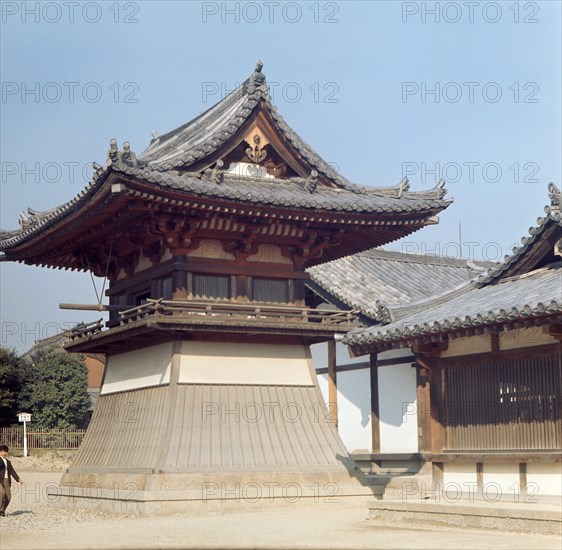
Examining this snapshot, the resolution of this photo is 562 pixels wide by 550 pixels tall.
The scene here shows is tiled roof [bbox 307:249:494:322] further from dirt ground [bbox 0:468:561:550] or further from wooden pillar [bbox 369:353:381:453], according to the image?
dirt ground [bbox 0:468:561:550]

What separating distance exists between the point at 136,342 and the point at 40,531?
6.10 metres

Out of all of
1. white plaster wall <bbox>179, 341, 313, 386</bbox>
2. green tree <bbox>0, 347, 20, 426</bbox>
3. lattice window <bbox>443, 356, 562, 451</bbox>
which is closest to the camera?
lattice window <bbox>443, 356, 562, 451</bbox>

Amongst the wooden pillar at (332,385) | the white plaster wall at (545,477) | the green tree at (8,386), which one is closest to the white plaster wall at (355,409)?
the wooden pillar at (332,385)

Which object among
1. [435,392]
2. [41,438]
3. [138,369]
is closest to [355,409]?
[138,369]

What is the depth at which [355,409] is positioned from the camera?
91.4 feet

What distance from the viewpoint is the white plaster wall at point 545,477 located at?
693 inches

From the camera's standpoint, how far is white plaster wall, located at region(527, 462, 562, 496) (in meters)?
17.6

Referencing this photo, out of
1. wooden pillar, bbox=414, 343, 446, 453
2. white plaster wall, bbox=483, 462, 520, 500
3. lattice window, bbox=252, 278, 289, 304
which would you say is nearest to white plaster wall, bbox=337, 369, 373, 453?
lattice window, bbox=252, 278, 289, 304

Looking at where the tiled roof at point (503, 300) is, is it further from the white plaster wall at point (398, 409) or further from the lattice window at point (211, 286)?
the white plaster wall at point (398, 409)

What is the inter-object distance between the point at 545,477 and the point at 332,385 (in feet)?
37.4

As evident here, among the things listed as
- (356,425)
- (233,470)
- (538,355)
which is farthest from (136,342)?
(538,355)

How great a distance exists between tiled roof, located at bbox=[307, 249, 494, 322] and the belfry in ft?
15.2

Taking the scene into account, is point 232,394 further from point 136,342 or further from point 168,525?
point 168,525

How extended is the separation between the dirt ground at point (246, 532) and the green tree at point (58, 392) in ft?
92.4
